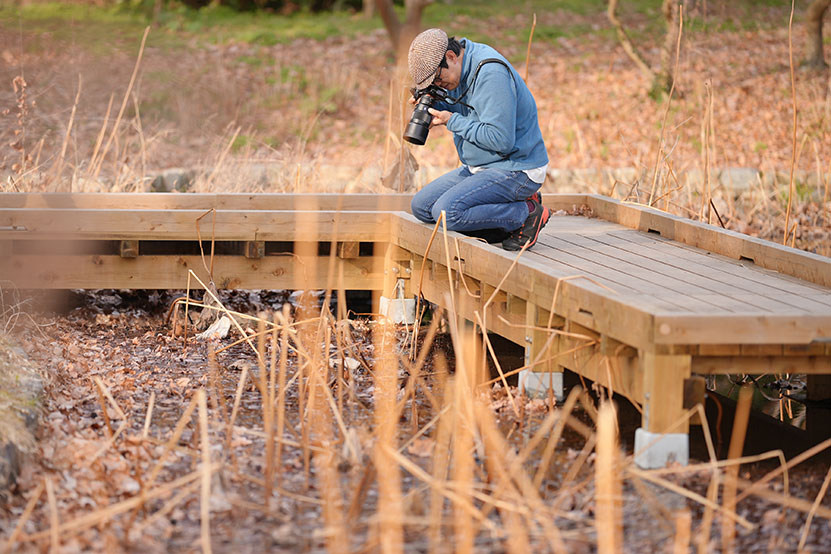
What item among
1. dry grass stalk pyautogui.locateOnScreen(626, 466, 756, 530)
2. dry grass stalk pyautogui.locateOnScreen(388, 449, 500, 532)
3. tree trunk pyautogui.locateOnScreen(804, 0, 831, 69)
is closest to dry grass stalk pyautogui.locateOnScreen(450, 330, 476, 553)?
dry grass stalk pyautogui.locateOnScreen(388, 449, 500, 532)

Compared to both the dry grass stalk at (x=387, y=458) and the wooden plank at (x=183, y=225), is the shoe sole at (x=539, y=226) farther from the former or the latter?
the wooden plank at (x=183, y=225)

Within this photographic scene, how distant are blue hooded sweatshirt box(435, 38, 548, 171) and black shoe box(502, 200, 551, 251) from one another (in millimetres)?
235

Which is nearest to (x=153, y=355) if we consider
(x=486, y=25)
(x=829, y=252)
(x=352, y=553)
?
(x=352, y=553)

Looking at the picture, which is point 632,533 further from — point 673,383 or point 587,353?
point 587,353

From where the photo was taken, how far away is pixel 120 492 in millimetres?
3436

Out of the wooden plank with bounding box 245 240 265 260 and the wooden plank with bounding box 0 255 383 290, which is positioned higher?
the wooden plank with bounding box 245 240 265 260

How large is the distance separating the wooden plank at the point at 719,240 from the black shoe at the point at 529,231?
833 millimetres

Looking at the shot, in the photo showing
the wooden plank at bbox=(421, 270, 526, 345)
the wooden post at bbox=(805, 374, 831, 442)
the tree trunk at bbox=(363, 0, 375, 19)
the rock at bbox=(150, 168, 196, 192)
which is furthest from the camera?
the tree trunk at bbox=(363, 0, 375, 19)

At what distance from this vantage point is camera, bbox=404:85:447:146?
16.7ft

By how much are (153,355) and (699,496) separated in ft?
→ 10.1

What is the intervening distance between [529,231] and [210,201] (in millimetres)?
2397

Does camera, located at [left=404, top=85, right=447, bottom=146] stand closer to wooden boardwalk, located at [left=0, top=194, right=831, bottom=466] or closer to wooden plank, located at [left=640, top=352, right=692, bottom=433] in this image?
wooden boardwalk, located at [left=0, top=194, right=831, bottom=466]

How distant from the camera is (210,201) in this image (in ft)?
21.8

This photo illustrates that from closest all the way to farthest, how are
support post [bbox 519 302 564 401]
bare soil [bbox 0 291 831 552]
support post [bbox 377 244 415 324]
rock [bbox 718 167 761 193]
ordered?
bare soil [bbox 0 291 831 552] → support post [bbox 519 302 564 401] → support post [bbox 377 244 415 324] → rock [bbox 718 167 761 193]
